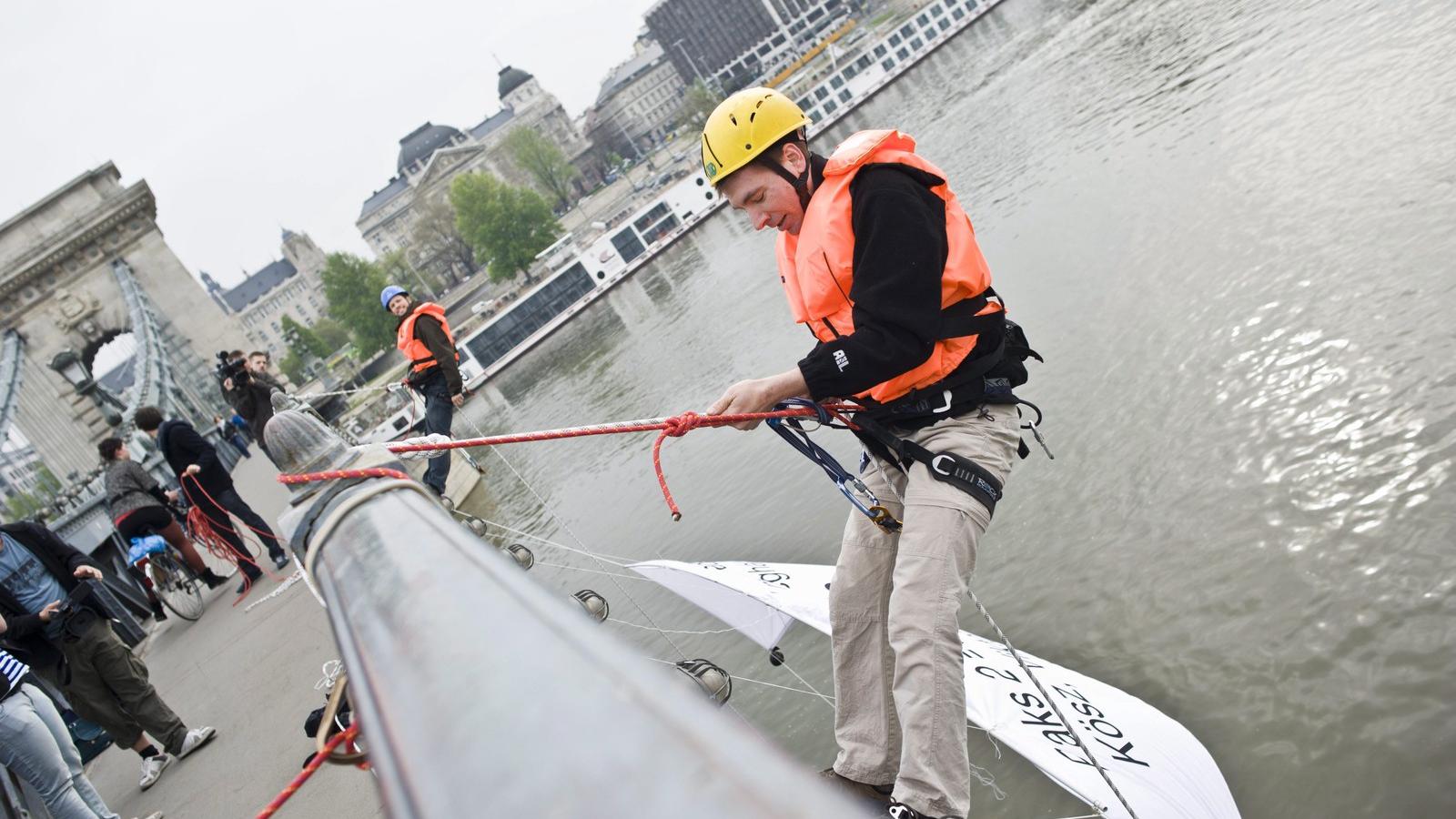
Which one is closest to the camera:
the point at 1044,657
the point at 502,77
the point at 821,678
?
the point at 1044,657

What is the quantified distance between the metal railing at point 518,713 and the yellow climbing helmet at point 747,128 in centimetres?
293

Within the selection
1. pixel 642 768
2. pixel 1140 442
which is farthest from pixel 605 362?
pixel 642 768

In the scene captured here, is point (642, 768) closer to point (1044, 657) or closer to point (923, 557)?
point (923, 557)

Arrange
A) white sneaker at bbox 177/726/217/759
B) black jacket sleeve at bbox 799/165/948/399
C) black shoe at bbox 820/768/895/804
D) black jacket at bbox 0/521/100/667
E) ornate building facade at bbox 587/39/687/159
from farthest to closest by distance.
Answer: ornate building facade at bbox 587/39/687/159
white sneaker at bbox 177/726/217/759
black jacket at bbox 0/521/100/667
black shoe at bbox 820/768/895/804
black jacket sleeve at bbox 799/165/948/399

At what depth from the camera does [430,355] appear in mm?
11469

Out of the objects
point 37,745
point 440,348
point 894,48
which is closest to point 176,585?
point 440,348

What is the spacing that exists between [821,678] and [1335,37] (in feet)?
63.8

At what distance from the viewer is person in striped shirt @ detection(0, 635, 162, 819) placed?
556 cm

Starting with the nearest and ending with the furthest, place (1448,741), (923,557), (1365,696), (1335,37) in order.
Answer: (923,557), (1448,741), (1365,696), (1335,37)

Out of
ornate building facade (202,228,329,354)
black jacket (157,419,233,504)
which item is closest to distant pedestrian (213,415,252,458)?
black jacket (157,419,233,504)

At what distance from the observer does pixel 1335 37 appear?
1848 centimetres

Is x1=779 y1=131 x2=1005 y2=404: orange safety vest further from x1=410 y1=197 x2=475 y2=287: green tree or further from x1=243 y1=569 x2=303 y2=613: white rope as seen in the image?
x1=410 y1=197 x2=475 y2=287: green tree

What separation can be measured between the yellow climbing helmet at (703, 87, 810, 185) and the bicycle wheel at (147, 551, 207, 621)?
38.4ft

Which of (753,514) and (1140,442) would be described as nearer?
(1140,442)
